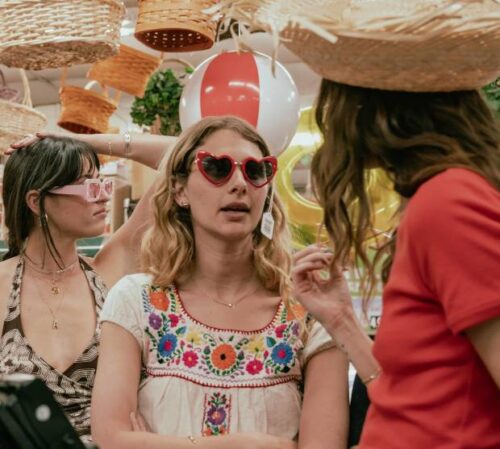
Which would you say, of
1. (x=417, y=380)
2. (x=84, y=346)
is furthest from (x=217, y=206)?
(x=417, y=380)

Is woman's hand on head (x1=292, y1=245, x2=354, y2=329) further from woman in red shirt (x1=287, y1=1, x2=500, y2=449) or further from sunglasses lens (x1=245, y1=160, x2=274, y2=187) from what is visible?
sunglasses lens (x1=245, y1=160, x2=274, y2=187)

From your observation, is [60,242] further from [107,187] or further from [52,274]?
[107,187]

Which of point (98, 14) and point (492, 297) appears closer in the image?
point (492, 297)

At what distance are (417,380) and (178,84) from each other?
3595 millimetres

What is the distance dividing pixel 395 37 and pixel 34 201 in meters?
2.06

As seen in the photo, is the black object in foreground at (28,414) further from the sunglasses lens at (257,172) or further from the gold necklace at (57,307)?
the gold necklace at (57,307)

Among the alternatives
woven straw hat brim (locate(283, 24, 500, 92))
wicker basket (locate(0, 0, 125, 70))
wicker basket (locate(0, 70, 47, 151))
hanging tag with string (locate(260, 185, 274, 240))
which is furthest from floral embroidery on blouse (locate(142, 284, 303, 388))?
wicker basket (locate(0, 70, 47, 151))

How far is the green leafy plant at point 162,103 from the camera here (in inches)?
183

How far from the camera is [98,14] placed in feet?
10.4

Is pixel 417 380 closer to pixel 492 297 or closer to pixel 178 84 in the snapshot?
pixel 492 297

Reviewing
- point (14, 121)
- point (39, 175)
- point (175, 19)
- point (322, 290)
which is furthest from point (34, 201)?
point (322, 290)

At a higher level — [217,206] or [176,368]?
[217,206]

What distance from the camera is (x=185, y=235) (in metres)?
2.41

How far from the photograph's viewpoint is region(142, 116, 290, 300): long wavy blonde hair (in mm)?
2344
